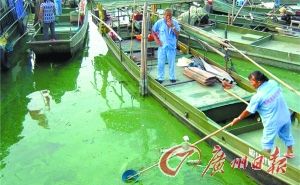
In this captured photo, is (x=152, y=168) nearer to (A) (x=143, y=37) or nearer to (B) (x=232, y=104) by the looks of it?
(B) (x=232, y=104)

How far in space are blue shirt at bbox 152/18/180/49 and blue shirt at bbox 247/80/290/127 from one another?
3676mm

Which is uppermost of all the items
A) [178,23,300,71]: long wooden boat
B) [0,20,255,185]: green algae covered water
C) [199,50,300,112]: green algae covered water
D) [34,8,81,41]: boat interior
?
[34,8,81,41]: boat interior

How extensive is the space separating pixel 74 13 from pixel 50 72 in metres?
3.91

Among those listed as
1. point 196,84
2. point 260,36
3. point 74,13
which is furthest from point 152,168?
point 74,13

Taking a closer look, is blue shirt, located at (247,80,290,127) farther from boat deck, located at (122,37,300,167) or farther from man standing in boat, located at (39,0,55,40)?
man standing in boat, located at (39,0,55,40)

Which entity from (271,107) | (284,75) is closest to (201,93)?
(271,107)

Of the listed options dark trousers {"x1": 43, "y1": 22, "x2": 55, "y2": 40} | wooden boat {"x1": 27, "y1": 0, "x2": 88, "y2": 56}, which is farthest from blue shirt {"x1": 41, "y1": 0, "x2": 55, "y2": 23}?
wooden boat {"x1": 27, "y1": 0, "x2": 88, "y2": 56}

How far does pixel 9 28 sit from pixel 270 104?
10.5 m

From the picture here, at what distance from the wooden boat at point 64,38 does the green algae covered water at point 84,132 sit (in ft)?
2.24

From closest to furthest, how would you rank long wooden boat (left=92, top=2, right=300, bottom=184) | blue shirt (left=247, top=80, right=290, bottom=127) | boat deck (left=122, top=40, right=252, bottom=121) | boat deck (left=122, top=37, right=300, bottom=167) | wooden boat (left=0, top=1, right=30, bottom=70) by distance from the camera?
blue shirt (left=247, top=80, right=290, bottom=127) → long wooden boat (left=92, top=2, right=300, bottom=184) → boat deck (left=122, top=37, right=300, bottom=167) → boat deck (left=122, top=40, right=252, bottom=121) → wooden boat (left=0, top=1, right=30, bottom=70)

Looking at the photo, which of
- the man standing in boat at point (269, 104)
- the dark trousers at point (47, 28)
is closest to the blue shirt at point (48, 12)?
the dark trousers at point (47, 28)

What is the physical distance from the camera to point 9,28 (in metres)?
13.1

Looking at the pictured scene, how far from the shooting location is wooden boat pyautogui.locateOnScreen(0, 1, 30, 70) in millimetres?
11663

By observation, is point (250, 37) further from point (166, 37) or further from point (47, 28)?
point (47, 28)
